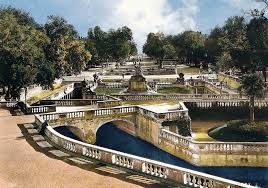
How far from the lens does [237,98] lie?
200 feet

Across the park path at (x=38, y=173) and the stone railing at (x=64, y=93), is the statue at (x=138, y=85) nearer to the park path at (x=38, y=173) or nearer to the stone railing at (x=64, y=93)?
the stone railing at (x=64, y=93)

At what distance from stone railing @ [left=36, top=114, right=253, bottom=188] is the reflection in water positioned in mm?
16513

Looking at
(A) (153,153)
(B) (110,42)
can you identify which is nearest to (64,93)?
(A) (153,153)

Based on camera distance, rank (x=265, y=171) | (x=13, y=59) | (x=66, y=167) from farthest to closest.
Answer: (x=13, y=59), (x=265, y=171), (x=66, y=167)

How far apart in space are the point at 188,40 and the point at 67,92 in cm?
7873

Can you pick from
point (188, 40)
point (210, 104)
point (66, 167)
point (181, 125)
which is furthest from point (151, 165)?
point (188, 40)

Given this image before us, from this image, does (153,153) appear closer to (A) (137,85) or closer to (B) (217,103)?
(B) (217,103)

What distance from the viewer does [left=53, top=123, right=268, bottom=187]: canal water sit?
39.3 m

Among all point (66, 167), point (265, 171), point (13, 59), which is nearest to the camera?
point (66, 167)

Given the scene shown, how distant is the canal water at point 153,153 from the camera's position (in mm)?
39312

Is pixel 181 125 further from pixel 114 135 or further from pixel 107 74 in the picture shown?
pixel 107 74

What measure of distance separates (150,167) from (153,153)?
2458 cm

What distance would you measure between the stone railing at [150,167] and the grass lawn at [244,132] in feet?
72.5

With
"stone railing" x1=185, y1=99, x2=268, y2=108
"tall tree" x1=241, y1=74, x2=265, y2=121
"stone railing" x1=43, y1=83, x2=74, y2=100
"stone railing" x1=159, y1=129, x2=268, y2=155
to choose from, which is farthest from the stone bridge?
"stone railing" x1=43, y1=83, x2=74, y2=100
